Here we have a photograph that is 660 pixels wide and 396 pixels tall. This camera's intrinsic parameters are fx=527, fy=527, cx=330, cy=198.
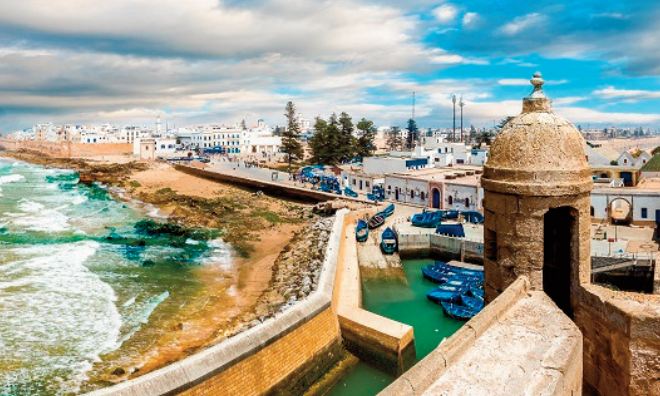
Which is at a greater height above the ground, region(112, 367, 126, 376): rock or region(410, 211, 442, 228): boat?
region(410, 211, 442, 228): boat

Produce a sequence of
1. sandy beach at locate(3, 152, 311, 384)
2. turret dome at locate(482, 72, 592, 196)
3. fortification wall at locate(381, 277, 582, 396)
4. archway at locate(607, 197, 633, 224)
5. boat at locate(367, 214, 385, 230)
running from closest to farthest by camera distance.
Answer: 1. fortification wall at locate(381, 277, 582, 396)
2. turret dome at locate(482, 72, 592, 196)
3. sandy beach at locate(3, 152, 311, 384)
4. archway at locate(607, 197, 633, 224)
5. boat at locate(367, 214, 385, 230)

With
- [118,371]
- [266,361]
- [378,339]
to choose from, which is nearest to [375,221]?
[378,339]

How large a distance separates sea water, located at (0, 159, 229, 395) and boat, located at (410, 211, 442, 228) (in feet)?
39.0

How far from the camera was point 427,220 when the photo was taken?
108ft

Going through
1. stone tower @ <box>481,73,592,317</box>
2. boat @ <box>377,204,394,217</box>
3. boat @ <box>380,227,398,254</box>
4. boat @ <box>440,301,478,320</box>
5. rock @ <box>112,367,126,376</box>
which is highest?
stone tower @ <box>481,73,592,317</box>

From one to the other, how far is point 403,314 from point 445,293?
2372 millimetres

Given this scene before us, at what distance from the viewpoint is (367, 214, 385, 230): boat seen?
108ft

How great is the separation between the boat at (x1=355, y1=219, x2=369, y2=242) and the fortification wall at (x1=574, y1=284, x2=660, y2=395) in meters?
22.9

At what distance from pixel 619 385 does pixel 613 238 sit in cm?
2495

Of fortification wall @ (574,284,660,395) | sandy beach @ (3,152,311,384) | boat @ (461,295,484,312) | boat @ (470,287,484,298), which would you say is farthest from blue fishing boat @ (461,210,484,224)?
fortification wall @ (574,284,660,395)

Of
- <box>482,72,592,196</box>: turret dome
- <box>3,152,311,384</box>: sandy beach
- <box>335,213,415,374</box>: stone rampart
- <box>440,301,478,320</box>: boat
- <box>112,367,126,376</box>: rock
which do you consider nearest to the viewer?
<box>482,72,592,196</box>: turret dome

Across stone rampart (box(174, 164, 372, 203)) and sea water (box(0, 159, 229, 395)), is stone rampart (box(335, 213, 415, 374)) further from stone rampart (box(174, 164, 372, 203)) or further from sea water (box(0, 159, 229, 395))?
stone rampart (box(174, 164, 372, 203))

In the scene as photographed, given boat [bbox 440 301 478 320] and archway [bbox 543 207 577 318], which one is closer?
archway [bbox 543 207 577 318]

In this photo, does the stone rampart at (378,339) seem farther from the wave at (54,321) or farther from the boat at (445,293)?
the wave at (54,321)
